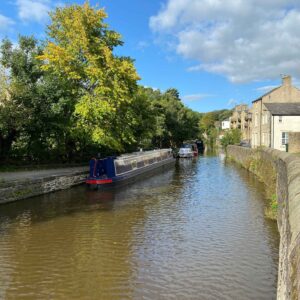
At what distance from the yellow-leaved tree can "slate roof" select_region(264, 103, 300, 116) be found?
2330 centimetres

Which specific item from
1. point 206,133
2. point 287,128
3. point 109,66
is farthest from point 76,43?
point 206,133

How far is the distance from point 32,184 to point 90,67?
9120 millimetres

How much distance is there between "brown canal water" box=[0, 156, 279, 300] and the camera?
813 centimetres

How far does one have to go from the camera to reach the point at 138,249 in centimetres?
1087

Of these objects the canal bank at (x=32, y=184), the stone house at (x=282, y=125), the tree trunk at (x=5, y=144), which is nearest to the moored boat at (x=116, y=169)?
the canal bank at (x=32, y=184)

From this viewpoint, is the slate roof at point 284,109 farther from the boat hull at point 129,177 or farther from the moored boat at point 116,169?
the moored boat at point 116,169

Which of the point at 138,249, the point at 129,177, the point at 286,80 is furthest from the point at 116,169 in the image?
the point at 286,80

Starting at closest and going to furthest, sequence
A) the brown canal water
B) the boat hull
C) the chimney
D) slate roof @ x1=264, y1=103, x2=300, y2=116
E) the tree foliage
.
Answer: the brown canal water
the boat hull
the tree foliage
slate roof @ x1=264, y1=103, x2=300, y2=116
the chimney

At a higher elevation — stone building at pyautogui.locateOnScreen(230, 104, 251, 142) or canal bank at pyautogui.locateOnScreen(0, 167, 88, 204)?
stone building at pyautogui.locateOnScreen(230, 104, 251, 142)

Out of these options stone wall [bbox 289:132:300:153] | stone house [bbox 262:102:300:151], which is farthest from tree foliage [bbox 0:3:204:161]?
stone house [bbox 262:102:300:151]

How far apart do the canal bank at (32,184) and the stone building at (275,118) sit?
88.6 ft

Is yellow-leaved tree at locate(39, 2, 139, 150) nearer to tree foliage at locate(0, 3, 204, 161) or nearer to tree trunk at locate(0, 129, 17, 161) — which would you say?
tree foliage at locate(0, 3, 204, 161)

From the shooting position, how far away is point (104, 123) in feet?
89.0

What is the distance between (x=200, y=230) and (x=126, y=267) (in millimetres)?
4168
